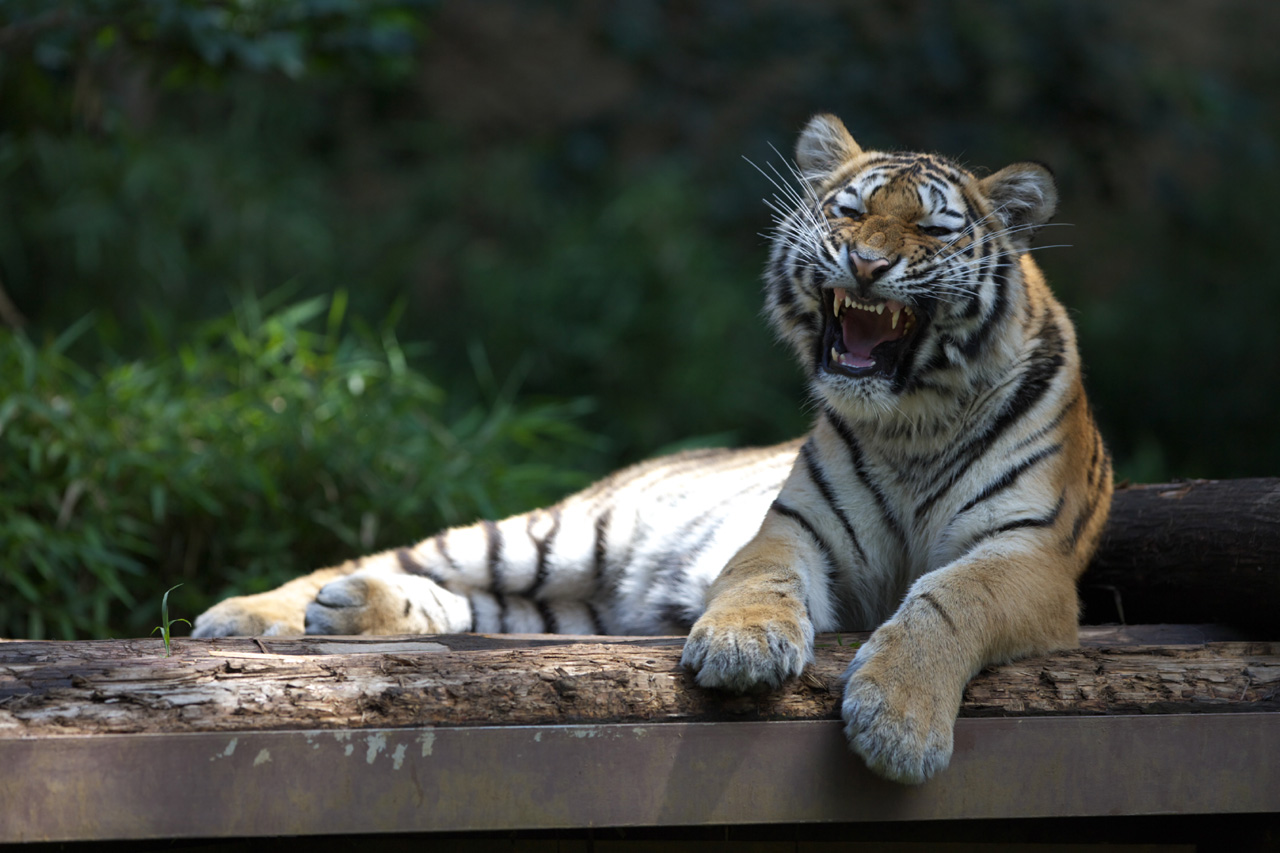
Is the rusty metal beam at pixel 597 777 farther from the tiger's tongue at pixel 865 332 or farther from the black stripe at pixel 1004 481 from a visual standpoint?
the tiger's tongue at pixel 865 332

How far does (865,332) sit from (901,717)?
92 cm

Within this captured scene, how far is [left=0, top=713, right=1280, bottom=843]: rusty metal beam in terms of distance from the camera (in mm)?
1743

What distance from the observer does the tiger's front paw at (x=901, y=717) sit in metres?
1.87

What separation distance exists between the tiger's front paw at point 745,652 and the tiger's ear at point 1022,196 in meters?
1.07

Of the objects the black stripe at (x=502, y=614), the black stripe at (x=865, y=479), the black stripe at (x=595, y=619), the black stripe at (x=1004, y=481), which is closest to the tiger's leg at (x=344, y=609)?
the black stripe at (x=502, y=614)

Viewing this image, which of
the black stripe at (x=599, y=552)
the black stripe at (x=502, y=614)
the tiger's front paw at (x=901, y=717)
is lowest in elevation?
the black stripe at (x=502, y=614)

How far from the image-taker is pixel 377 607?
2.85m

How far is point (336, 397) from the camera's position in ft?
14.5

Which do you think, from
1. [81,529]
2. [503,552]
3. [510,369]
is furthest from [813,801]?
[510,369]

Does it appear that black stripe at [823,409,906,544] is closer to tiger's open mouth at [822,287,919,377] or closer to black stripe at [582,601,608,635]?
tiger's open mouth at [822,287,919,377]

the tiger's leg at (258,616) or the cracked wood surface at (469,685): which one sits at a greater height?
the cracked wood surface at (469,685)

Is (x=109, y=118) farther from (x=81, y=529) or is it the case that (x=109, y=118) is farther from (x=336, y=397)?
(x=81, y=529)

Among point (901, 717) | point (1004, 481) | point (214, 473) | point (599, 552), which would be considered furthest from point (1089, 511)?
point (214, 473)

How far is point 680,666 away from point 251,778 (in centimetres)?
69
